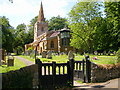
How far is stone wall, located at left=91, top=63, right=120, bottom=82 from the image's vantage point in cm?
984

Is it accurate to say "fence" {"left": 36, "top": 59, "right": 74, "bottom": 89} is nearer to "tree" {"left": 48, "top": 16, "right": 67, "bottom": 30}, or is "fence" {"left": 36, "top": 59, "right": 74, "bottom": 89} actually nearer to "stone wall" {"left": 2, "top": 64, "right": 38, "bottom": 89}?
"stone wall" {"left": 2, "top": 64, "right": 38, "bottom": 89}

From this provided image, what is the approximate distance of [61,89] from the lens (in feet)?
26.8

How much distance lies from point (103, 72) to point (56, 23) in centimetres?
8523

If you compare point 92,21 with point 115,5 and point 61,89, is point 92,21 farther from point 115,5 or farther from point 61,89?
point 61,89

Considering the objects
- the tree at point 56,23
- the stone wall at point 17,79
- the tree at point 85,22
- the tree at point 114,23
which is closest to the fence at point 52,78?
the stone wall at point 17,79

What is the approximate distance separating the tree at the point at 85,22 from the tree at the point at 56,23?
190ft

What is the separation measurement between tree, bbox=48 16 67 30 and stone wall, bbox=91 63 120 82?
8367 cm

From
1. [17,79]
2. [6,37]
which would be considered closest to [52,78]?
[17,79]

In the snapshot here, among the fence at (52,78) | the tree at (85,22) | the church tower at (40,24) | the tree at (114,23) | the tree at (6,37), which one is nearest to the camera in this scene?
the fence at (52,78)

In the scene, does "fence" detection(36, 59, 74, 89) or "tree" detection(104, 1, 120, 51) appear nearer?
"fence" detection(36, 59, 74, 89)

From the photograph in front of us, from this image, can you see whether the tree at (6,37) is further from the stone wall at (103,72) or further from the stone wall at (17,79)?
the stone wall at (17,79)

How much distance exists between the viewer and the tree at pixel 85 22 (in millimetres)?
34688

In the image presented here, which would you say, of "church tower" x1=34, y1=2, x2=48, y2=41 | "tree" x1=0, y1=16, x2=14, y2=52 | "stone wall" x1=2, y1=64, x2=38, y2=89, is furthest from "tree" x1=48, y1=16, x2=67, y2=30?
"stone wall" x1=2, y1=64, x2=38, y2=89

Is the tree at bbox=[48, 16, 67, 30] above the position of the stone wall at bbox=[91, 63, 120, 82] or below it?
above
